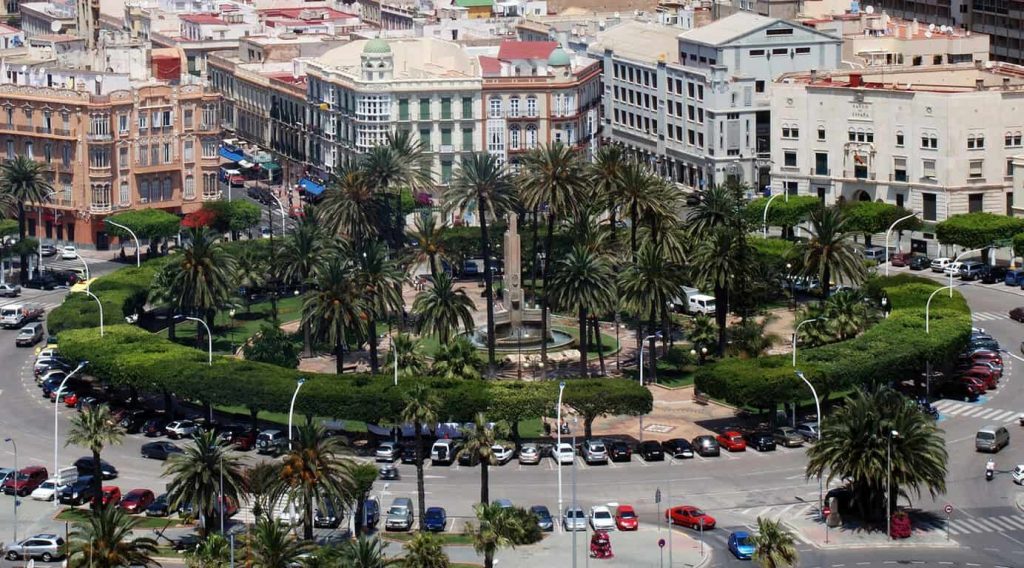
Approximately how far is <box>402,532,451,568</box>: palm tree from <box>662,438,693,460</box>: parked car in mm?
36775

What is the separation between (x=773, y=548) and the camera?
526ft

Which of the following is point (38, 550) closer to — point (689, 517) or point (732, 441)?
point (689, 517)

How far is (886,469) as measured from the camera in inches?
6850

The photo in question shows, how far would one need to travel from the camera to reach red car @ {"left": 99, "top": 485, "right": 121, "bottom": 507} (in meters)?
180

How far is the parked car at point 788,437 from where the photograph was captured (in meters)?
195

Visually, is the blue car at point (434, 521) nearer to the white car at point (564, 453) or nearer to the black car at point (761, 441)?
the white car at point (564, 453)

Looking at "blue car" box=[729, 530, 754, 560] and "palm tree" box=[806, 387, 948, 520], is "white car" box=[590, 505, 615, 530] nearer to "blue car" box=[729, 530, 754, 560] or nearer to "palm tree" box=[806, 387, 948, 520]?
"blue car" box=[729, 530, 754, 560]

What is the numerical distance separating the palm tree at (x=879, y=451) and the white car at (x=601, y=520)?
13.9 meters

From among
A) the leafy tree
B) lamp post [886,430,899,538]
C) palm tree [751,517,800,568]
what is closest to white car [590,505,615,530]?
palm tree [751,517,800,568]

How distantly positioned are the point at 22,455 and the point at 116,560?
38.4 m

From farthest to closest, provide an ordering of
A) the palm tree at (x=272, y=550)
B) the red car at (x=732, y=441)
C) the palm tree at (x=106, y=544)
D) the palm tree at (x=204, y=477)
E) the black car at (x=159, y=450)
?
the red car at (x=732, y=441), the black car at (x=159, y=450), the palm tree at (x=204, y=477), the palm tree at (x=106, y=544), the palm tree at (x=272, y=550)

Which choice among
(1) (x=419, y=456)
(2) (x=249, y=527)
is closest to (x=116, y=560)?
(2) (x=249, y=527)

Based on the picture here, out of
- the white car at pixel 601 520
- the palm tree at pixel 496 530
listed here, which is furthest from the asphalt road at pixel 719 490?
the palm tree at pixel 496 530

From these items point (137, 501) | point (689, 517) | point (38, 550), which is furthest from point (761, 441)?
point (38, 550)
